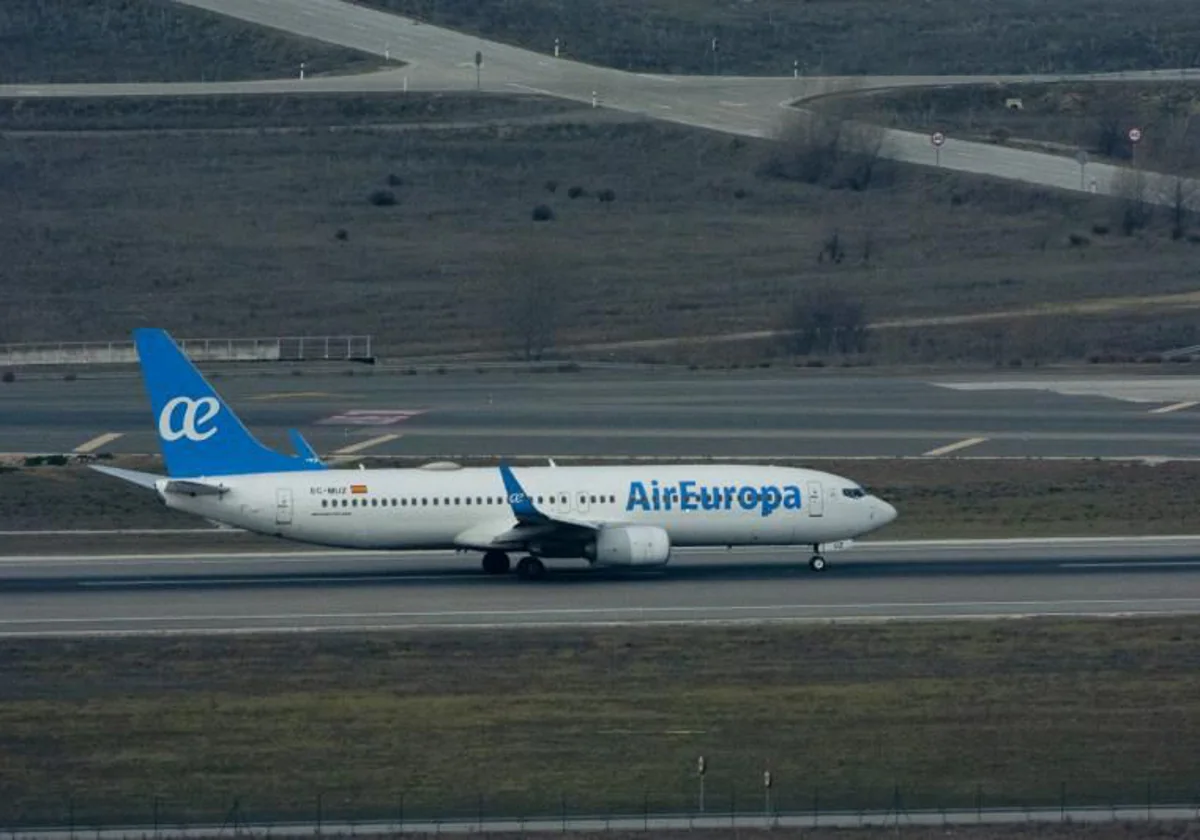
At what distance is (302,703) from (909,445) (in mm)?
38143

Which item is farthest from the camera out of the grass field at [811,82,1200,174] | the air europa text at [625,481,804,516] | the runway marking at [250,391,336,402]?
the grass field at [811,82,1200,174]

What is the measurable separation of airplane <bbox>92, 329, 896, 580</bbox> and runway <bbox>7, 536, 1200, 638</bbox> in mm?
983

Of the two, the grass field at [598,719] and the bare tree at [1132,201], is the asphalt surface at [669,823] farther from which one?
the bare tree at [1132,201]

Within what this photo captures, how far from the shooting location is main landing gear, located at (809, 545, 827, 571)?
177 ft

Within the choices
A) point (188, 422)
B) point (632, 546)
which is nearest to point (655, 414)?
point (632, 546)

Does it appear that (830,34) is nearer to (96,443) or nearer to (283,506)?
(96,443)

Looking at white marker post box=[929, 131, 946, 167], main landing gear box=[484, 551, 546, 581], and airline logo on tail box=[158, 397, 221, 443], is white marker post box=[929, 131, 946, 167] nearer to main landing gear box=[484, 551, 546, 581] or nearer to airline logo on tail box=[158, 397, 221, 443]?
main landing gear box=[484, 551, 546, 581]

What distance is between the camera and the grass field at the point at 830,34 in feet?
A: 504

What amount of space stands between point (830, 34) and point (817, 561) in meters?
112

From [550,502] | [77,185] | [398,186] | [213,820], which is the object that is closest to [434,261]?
[398,186]

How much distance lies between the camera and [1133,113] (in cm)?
13812

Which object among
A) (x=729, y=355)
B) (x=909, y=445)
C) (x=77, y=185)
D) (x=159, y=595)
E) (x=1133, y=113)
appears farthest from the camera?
(x=1133, y=113)

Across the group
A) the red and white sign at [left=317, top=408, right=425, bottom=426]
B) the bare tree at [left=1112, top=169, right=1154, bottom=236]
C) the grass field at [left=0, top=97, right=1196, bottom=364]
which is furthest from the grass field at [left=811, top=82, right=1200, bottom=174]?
the red and white sign at [left=317, top=408, right=425, bottom=426]

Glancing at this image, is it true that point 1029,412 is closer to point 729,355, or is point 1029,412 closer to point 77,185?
point 729,355
